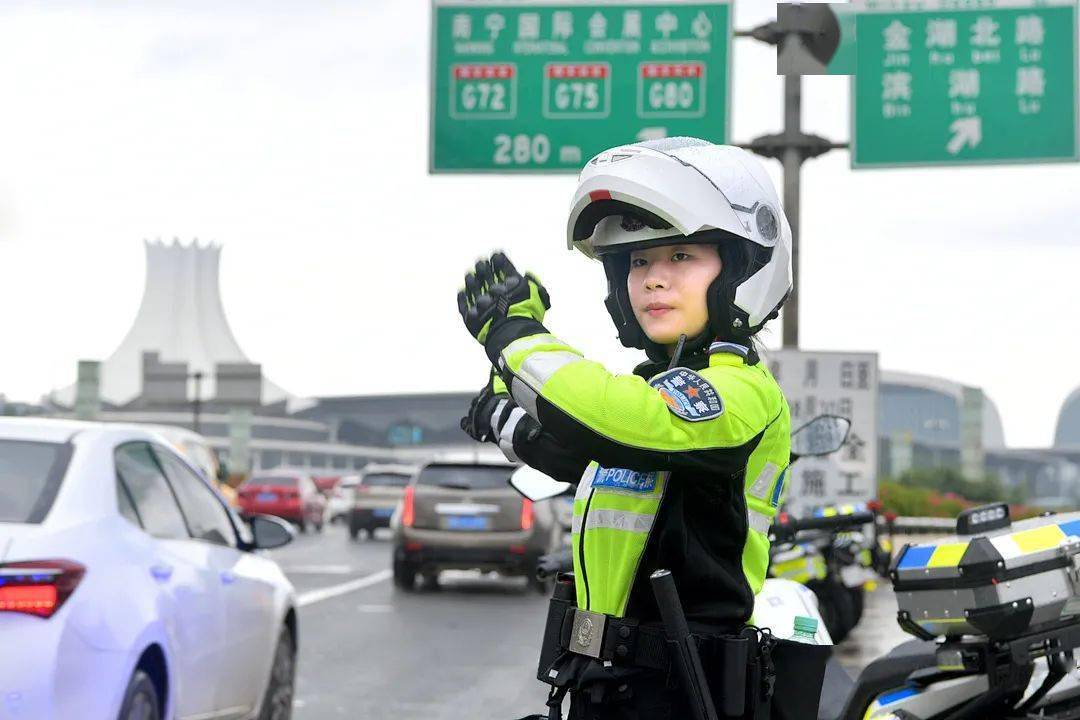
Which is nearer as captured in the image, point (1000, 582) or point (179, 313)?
point (1000, 582)

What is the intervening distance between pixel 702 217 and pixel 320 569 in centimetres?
2071

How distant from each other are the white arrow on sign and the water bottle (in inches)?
564

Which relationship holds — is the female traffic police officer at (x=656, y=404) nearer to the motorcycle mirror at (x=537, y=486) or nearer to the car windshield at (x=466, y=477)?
the motorcycle mirror at (x=537, y=486)

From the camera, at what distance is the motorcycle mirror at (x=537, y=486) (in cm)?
368

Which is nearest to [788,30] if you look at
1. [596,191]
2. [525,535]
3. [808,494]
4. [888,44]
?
[888,44]

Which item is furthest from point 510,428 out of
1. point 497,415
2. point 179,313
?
point 179,313

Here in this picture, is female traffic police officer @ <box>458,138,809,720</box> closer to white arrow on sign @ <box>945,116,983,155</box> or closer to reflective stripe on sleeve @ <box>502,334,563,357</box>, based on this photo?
reflective stripe on sleeve @ <box>502,334,563,357</box>

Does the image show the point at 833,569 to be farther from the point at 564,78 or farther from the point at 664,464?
the point at 664,464

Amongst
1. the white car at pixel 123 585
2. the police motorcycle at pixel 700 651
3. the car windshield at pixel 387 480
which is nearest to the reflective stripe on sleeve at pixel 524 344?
the police motorcycle at pixel 700 651

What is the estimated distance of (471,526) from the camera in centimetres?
1881

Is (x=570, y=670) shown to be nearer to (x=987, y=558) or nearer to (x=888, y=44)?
(x=987, y=558)

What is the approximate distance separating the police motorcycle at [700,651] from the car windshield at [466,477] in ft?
52.2

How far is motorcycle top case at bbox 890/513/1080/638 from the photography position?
4430 mm

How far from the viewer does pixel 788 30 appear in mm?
14344
